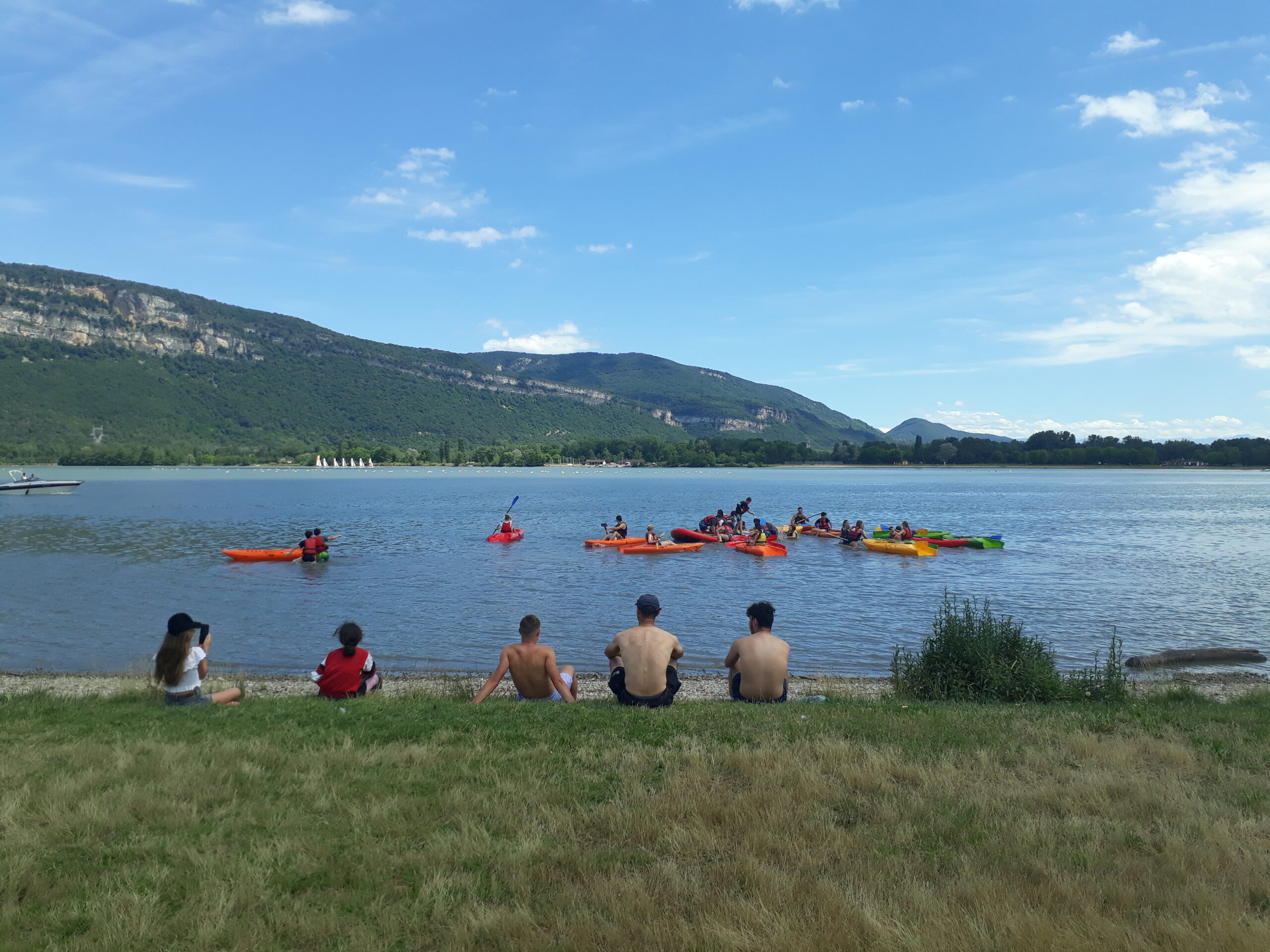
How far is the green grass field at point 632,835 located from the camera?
401cm

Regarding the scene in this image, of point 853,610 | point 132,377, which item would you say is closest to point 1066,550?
point 853,610

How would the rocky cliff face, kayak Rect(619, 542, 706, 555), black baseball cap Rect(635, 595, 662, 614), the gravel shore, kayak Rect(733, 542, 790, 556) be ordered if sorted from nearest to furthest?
black baseball cap Rect(635, 595, 662, 614) → the gravel shore → kayak Rect(733, 542, 790, 556) → kayak Rect(619, 542, 706, 555) → the rocky cliff face

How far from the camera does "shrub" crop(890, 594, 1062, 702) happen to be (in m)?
11.1

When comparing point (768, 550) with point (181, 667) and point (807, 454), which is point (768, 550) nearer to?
point (181, 667)

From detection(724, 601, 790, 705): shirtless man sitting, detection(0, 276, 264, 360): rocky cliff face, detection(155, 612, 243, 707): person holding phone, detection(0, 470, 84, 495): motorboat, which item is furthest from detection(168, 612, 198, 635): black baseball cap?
detection(0, 276, 264, 360): rocky cliff face

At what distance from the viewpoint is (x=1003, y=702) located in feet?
34.7

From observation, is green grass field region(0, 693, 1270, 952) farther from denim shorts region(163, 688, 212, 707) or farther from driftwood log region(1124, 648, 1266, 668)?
driftwood log region(1124, 648, 1266, 668)

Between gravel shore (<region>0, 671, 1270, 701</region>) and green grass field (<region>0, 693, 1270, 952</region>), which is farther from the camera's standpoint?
gravel shore (<region>0, 671, 1270, 701</region>)

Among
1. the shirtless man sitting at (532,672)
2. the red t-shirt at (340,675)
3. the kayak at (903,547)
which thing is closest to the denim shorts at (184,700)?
the red t-shirt at (340,675)

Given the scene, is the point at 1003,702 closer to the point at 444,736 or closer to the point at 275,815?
the point at 444,736

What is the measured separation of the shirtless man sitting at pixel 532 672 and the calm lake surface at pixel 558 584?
21.0 feet

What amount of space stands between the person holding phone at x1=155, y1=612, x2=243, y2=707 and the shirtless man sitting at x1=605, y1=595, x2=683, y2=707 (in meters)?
4.83

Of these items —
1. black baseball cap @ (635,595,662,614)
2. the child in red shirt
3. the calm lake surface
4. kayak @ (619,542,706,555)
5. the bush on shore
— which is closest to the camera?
black baseball cap @ (635,595,662,614)

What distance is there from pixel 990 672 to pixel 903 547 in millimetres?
25985
